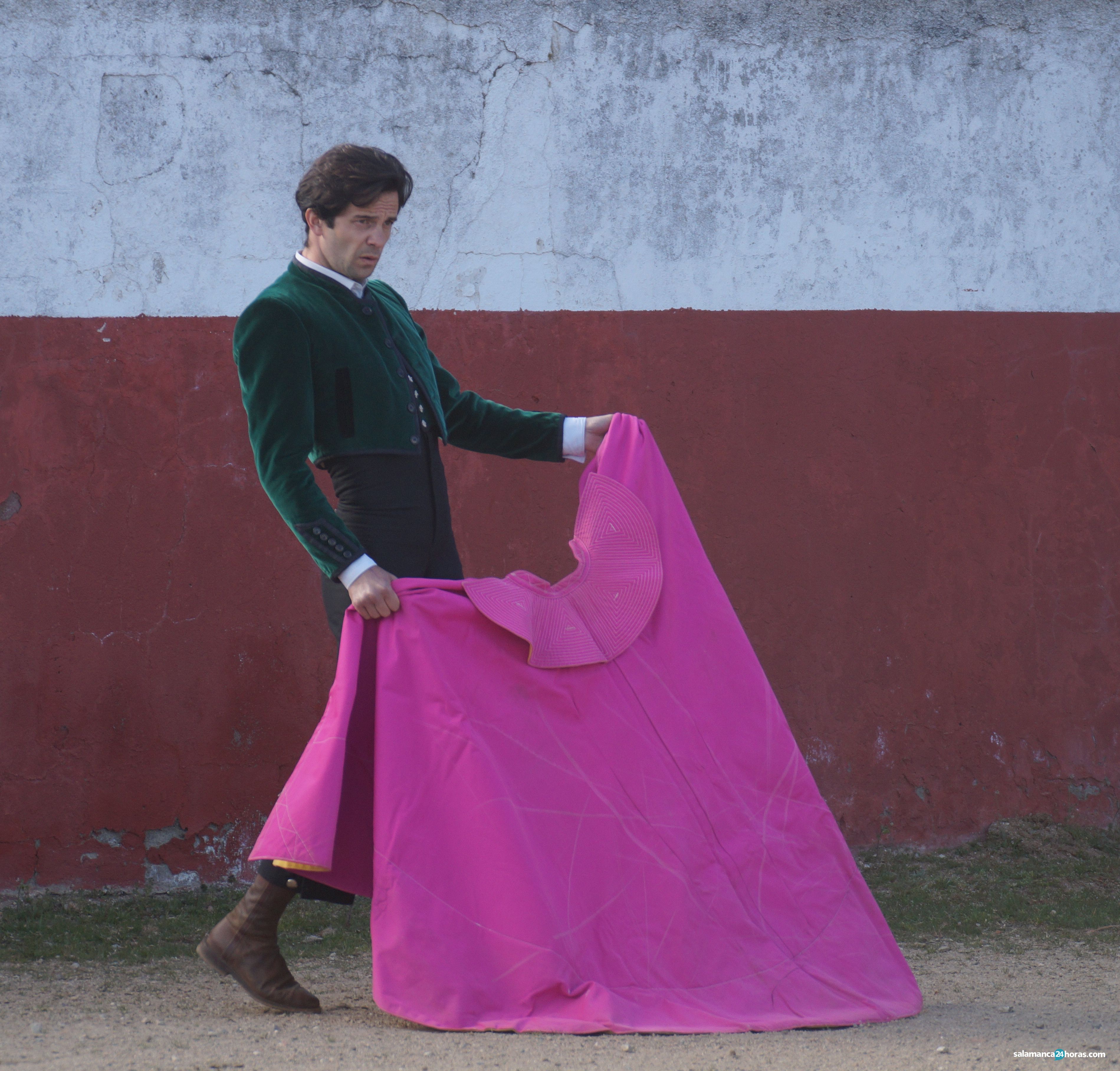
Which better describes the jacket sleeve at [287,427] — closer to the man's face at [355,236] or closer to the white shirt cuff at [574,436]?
the man's face at [355,236]

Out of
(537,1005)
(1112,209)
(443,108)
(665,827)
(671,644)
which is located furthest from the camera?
(1112,209)

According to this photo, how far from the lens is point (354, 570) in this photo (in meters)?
2.40

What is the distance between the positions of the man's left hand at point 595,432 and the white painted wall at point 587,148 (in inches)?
51.4

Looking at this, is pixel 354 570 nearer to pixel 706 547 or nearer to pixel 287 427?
pixel 287 427

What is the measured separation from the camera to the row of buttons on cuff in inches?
94.0

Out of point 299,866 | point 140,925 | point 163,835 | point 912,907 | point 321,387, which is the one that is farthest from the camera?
point 163,835

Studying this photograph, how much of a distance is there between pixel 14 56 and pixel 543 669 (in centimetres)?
291

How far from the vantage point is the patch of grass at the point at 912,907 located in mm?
3354

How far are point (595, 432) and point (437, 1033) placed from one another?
54.5 inches

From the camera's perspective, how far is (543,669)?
8.27 feet

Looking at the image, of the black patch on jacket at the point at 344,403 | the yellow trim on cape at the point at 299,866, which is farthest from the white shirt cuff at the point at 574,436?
the yellow trim on cape at the point at 299,866

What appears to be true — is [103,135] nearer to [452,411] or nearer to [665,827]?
[452,411]

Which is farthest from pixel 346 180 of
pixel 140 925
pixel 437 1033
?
pixel 140 925

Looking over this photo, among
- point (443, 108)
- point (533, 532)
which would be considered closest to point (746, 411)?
point (533, 532)
